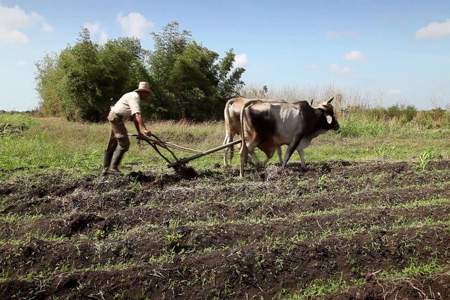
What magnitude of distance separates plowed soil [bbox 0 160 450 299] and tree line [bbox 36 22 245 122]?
1452 cm

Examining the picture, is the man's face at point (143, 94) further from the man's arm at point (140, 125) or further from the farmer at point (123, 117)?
the man's arm at point (140, 125)

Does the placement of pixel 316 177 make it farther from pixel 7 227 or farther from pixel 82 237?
pixel 7 227

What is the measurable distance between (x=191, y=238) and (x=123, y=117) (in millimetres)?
3781

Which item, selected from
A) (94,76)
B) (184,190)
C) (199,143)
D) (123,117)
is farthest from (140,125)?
(94,76)

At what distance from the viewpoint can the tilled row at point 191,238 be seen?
195 inches

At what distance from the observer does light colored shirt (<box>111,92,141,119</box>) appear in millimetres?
8266

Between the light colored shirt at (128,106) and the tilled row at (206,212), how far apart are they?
84.6 inches

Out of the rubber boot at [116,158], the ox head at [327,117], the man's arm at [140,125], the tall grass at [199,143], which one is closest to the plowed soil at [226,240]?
the rubber boot at [116,158]

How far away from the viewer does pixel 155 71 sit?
2331cm

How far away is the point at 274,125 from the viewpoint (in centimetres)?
922

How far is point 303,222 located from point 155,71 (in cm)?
1847

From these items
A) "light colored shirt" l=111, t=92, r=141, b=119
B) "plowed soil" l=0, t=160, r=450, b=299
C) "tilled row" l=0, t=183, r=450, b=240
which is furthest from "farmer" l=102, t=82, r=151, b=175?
"tilled row" l=0, t=183, r=450, b=240

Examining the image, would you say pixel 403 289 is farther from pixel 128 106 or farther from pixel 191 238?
pixel 128 106

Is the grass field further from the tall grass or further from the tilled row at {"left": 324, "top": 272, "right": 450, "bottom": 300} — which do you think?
the tall grass
